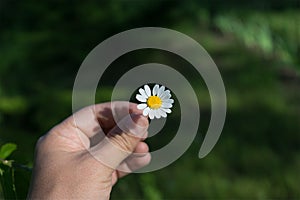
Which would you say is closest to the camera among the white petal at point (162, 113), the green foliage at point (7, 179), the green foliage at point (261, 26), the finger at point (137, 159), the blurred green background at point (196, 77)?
the white petal at point (162, 113)

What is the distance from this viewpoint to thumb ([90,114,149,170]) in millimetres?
745

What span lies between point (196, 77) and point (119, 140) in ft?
7.37

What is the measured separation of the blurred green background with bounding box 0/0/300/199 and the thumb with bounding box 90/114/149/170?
0.85 m

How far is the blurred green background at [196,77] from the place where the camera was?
2174 millimetres

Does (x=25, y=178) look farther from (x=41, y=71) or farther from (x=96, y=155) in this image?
(x=41, y=71)

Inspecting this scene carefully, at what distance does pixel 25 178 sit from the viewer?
80 cm

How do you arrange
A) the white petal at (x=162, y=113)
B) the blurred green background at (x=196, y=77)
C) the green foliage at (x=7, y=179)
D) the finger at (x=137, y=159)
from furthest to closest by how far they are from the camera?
the blurred green background at (x=196, y=77) < the finger at (x=137, y=159) < the green foliage at (x=7, y=179) < the white petal at (x=162, y=113)

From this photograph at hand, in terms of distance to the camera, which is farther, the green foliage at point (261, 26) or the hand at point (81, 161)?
the green foliage at point (261, 26)

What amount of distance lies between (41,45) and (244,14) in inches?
50.7

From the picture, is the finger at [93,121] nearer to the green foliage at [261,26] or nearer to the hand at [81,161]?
the hand at [81,161]

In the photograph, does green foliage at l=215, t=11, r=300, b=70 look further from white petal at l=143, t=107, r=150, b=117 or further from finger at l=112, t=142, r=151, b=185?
white petal at l=143, t=107, r=150, b=117

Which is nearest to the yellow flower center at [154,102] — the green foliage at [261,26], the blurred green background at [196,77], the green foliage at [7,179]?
the green foliage at [7,179]

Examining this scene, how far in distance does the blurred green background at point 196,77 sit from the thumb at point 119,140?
2.79ft

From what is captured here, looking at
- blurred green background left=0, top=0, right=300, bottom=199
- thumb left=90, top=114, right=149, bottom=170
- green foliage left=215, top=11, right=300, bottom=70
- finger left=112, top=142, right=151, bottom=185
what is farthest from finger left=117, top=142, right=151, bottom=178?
green foliage left=215, top=11, right=300, bottom=70
